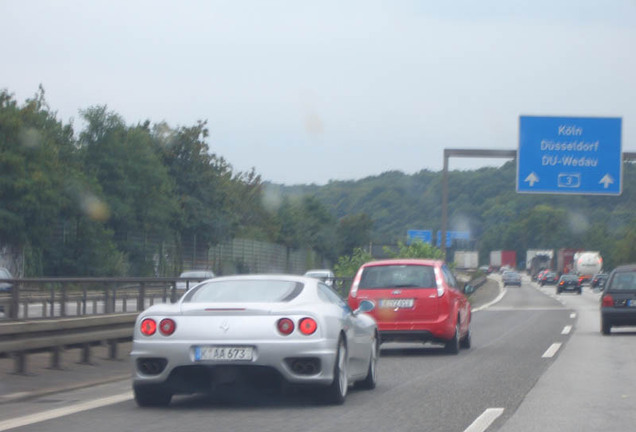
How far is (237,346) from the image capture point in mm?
9586

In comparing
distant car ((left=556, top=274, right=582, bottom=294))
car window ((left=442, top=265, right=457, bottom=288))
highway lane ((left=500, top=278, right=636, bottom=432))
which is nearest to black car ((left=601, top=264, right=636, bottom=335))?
highway lane ((left=500, top=278, right=636, bottom=432))

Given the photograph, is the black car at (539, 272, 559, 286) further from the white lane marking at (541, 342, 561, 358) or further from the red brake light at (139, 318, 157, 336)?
the red brake light at (139, 318, 157, 336)

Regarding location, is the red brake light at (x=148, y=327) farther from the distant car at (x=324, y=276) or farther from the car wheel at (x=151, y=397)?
the distant car at (x=324, y=276)

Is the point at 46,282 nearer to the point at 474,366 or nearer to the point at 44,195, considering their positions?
the point at 474,366

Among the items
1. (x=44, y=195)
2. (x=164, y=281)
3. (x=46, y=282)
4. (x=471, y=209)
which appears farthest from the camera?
(x=471, y=209)

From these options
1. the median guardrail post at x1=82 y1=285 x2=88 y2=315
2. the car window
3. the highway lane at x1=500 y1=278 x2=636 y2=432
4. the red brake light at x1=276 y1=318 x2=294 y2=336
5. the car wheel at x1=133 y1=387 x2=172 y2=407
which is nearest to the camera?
the highway lane at x1=500 y1=278 x2=636 y2=432

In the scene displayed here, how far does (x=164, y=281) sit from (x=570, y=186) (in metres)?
18.9

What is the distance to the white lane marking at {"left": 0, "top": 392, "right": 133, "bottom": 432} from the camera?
8953 millimetres

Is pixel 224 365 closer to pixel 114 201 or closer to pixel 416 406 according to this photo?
pixel 416 406

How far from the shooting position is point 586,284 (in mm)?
100750

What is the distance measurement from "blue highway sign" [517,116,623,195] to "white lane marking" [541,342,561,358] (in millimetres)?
14613

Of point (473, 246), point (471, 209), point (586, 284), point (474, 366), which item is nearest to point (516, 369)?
point (474, 366)

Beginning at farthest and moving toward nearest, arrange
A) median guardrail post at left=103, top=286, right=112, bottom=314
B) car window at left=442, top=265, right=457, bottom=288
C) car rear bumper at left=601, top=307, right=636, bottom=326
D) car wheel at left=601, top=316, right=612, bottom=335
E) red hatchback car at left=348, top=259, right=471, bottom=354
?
car wheel at left=601, top=316, right=612, bottom=335 → car rear bumper at left=601, top=307, right=636, bottom=326 → car window at left=442, top=265, right=457, bottom=288 → red hatchback car at left=348, top=259, right=471, bottom=354 → median guardrail post at left=103, top=286, right=112, bottom=314

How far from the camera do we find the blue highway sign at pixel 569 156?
34562 millimetres
